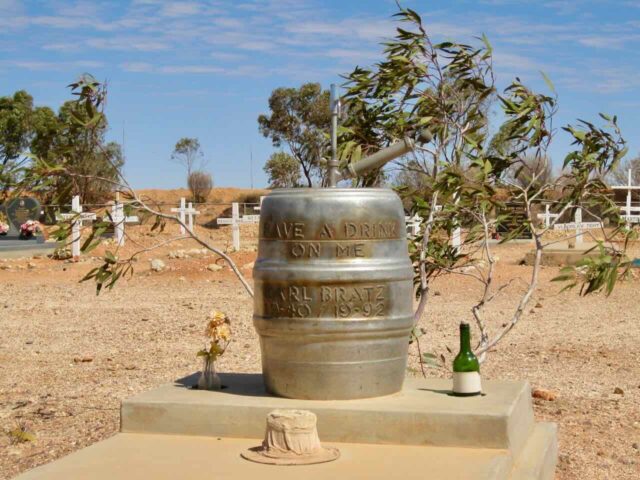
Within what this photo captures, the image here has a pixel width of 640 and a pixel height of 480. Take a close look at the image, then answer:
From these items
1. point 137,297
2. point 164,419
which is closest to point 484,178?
point 164,419

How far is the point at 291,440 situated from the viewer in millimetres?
5387

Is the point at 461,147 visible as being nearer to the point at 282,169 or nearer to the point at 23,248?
the point at 23,248

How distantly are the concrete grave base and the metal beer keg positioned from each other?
15cm

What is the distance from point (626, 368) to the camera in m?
9.98

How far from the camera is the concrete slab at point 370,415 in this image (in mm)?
5586

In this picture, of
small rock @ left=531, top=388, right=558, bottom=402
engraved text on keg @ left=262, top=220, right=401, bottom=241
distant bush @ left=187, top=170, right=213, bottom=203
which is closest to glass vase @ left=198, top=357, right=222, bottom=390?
engraved text on keg @ left=262, top=220, right=401, bottom=241

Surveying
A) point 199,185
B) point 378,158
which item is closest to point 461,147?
point 378,158

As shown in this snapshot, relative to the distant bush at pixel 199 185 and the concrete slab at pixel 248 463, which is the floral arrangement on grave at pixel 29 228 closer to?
the concrete slab at pixel 248 463

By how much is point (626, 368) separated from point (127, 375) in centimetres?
443

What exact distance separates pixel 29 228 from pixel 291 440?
27829mm

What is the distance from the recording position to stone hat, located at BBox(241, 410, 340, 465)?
5375mm

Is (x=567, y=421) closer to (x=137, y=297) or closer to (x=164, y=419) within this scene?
(x=164, y=419)

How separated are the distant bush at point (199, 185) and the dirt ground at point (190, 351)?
50740mm

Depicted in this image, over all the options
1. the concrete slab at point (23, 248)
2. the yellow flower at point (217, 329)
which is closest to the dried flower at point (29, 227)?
the concrete slab at point (23, 248)
